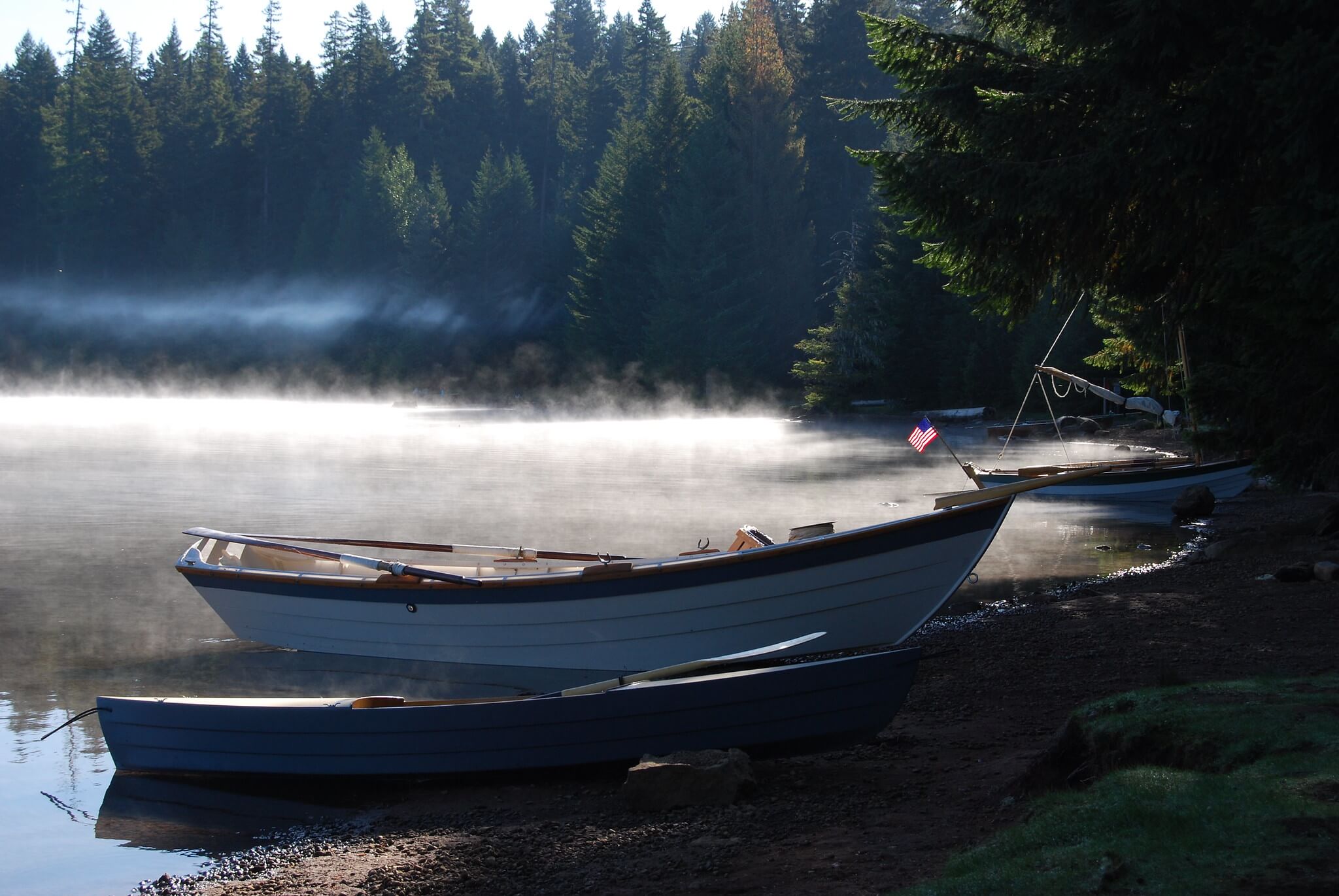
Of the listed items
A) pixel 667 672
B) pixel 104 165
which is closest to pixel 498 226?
pixel 104 165

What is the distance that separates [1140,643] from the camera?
11203 millimetres

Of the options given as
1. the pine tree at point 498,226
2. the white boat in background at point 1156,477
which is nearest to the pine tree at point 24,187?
the pine tree at point 498,226

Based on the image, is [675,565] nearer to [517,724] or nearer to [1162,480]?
[517,724]

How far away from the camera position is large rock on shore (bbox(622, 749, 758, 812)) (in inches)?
307

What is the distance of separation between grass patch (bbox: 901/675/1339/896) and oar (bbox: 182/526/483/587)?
269 inches

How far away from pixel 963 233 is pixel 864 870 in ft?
30.5

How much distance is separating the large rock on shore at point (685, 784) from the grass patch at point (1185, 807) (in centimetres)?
205

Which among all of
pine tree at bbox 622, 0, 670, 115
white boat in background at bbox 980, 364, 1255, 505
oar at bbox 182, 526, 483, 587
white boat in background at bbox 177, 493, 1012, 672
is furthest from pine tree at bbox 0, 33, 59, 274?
white boat in background at bbox 177, 493, 1012, 672

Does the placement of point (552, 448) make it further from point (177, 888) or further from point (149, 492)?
point (177, 888)

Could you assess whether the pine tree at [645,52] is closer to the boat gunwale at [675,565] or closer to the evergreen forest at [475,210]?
the evergreen forest at [475,210]

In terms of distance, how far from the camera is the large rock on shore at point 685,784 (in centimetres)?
780

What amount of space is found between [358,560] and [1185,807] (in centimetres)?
916

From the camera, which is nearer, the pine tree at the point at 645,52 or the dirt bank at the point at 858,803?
the dirt bank at the point at 858,803

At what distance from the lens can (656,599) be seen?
11.8m
